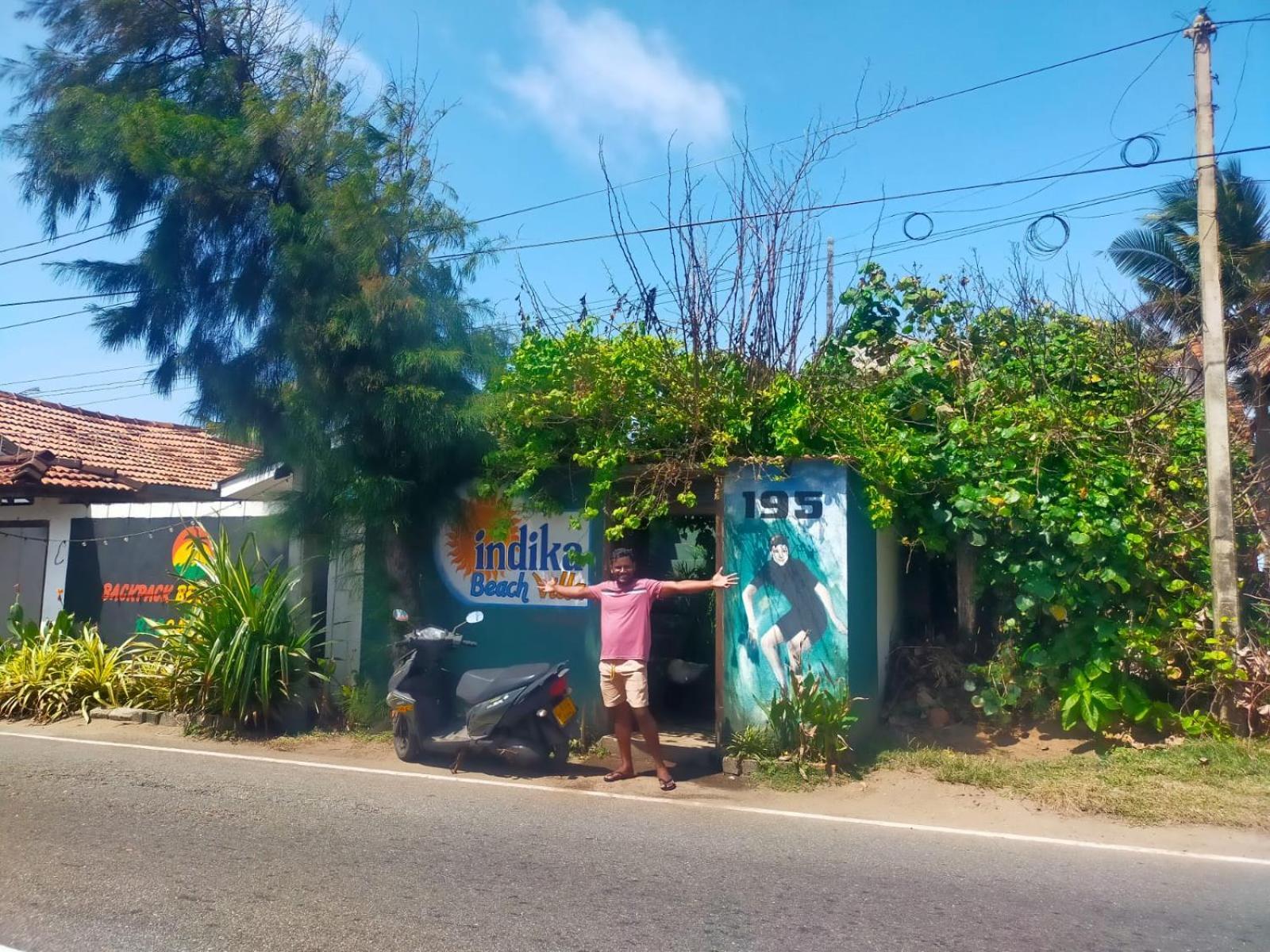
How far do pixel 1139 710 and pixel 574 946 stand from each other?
595 centimetres

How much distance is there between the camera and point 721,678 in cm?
928

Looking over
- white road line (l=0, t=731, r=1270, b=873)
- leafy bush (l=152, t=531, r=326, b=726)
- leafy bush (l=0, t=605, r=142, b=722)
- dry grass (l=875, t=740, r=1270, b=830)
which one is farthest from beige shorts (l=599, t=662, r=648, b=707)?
leafy bush (l=0, t=605, r=142, b=722)

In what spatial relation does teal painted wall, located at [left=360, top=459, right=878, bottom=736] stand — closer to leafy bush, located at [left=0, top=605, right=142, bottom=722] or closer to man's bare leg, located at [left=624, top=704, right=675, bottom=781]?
man's bare leg, located at [left=624, top=704, right=675, bottom=781]

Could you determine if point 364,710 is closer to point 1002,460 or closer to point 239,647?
point 239,647

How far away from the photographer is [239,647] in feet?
33.4

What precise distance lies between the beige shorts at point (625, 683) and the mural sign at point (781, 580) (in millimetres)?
1238

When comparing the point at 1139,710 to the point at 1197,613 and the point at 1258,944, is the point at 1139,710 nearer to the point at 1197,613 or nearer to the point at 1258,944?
the point at 1197,613

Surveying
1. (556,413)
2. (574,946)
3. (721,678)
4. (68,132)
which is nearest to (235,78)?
Answer: (68,132)

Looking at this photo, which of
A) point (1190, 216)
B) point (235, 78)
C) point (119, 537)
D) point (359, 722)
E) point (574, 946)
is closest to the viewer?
point (574, 946)

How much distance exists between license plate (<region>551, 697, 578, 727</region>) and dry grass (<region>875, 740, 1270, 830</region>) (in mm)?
2533

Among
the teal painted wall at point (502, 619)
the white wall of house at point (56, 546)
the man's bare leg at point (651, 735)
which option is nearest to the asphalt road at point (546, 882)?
the man's bare leg at point (651, 735)

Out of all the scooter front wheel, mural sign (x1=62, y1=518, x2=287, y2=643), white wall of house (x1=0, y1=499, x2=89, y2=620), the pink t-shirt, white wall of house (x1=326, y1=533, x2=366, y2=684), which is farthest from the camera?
white wall of house (x1=0, y1=499, x2=89, y2=620)

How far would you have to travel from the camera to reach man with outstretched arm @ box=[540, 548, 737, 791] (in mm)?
8281

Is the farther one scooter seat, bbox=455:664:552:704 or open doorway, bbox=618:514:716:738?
open doorway, bbox=618:514:716:738
